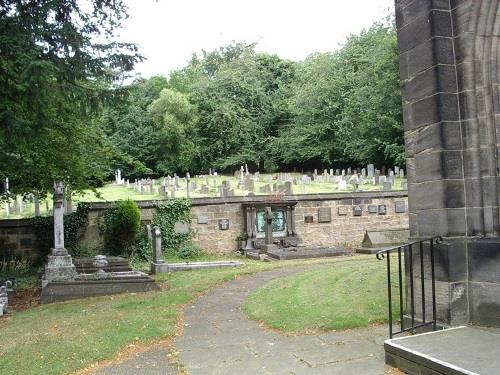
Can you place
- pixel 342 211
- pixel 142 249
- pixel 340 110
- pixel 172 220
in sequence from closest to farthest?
1. pixel 142 249
2. pixel 172 220
3. pixel 342 211
4. pixel 340 110

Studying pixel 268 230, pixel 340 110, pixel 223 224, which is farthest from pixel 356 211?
pixel 340 110

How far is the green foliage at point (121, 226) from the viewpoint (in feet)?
55.4

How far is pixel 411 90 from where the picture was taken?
590 cm

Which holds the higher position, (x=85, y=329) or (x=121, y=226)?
(x=121, y=226)

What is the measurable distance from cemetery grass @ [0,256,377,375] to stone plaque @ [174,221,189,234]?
276 inches

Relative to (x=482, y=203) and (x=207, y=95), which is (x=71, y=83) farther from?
(x=207, y=95)

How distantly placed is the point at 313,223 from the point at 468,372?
16718 mm

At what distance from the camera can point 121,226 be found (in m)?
17.0

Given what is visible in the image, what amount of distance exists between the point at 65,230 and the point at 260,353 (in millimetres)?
13309

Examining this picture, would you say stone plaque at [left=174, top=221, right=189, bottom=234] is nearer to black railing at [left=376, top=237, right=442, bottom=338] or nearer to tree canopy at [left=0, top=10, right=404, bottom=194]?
tree canopy at [left=0, top=10, right=404, bottom=194]

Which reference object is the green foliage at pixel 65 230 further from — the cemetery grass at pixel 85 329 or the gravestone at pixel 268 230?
the cemetery grass at pixel 85 329

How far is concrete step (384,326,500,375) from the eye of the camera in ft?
13.1

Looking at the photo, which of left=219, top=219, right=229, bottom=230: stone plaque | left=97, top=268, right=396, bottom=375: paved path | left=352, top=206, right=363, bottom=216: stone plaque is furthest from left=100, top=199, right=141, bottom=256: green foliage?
left=97, top=268, right=396, bottom=375: paved path

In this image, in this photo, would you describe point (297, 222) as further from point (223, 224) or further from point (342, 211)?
point (223, 224)
